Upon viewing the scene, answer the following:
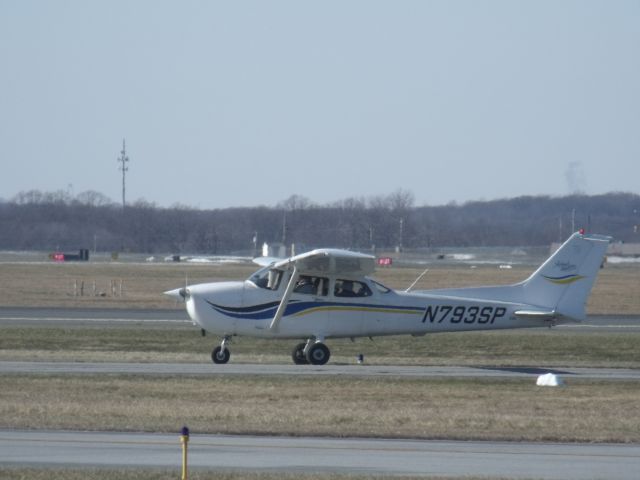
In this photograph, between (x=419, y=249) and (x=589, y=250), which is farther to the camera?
(x=419, y=249)

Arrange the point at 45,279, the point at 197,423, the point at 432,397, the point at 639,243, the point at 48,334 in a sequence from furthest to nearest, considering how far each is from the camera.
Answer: the point at 639,243 < the point at 45,279 < the point at 48,334 < the point at 432,397 < the point at 197,423

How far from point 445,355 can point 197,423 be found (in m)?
14.0

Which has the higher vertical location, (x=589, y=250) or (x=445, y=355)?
(x=589, y=250)

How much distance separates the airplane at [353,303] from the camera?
25.0m

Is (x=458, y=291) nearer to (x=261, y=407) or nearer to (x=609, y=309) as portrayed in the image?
(x=261, y=407)

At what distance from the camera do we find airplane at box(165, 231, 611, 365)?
25.0m

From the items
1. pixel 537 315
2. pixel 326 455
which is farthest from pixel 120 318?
pixel 326 455

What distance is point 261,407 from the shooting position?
17891 millimetres

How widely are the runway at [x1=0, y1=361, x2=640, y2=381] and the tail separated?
4.89 ft

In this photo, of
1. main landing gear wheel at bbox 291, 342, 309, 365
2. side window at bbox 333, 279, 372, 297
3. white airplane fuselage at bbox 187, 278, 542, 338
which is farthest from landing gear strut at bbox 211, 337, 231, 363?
side window at bbox 333, 279, 372, 297

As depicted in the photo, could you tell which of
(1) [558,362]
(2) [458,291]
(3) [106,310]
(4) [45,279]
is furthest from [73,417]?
(4) [45,279]

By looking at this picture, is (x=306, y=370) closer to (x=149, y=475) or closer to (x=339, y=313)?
(x=339, y=313)

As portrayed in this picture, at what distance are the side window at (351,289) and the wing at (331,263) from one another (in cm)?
24

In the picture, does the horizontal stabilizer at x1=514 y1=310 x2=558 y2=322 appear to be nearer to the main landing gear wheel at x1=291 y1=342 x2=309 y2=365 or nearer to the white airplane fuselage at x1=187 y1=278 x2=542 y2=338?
the white airplane fuselage at x1=187 y1=278 x2=542 y2=338
